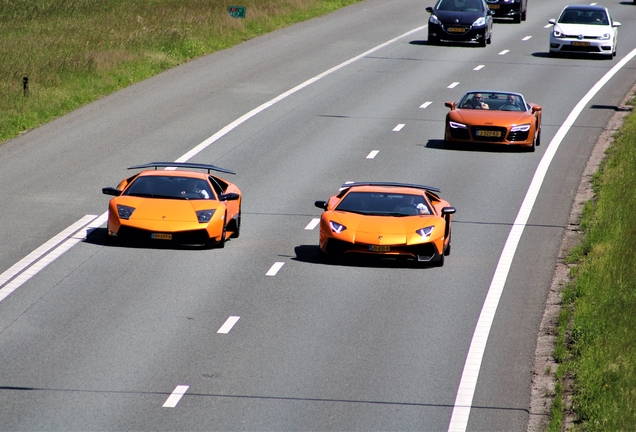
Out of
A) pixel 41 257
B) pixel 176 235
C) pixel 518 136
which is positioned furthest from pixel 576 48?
pixel 41 257

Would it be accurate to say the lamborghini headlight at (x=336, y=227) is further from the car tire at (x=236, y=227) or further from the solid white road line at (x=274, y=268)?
the car tire at (x=236, y=227)

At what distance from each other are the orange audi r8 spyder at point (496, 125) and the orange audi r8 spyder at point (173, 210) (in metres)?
9.67

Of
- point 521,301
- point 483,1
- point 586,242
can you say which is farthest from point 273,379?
point 483,1

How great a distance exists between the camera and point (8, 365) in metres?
13.6

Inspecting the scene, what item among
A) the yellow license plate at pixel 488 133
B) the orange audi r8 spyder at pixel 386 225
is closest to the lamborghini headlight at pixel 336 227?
the orange audi r8 spyder at pixel 386 225

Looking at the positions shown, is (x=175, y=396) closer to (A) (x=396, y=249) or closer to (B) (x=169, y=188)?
(A) (x=396, y=249)

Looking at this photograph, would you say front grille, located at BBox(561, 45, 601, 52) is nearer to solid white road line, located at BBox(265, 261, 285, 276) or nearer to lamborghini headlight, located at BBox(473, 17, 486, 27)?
lamborghini headlight, located at BBox(473, 17, 486, 27)

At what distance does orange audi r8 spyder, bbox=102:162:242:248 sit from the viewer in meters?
19.7

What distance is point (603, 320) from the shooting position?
1576 centimetres

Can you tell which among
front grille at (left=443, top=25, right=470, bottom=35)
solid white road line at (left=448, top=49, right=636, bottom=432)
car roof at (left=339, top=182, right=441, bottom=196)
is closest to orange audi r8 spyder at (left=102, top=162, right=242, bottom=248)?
car roof at (left=339, top=182, right=441, bottom=196)

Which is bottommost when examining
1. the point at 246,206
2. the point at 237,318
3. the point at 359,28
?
the point at 359,28

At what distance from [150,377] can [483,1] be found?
35.8 m

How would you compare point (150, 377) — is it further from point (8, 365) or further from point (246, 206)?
point (246, 206)

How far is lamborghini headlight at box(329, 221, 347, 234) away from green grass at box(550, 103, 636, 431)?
350 cm
